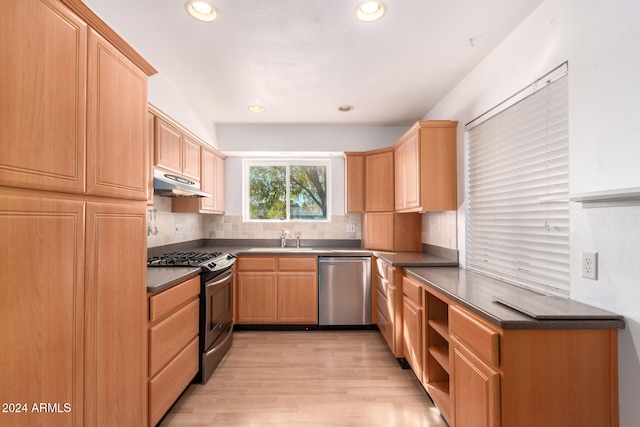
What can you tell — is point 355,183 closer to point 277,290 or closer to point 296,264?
point 296,264

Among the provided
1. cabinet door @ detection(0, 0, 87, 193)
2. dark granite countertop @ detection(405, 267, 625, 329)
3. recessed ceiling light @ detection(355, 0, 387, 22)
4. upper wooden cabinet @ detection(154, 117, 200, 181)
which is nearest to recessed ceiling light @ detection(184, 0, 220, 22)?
cabinet door @ detection(0, 0, 87, 193)

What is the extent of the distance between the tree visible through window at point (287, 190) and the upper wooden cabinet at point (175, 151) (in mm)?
1197

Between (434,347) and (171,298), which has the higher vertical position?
(171,298)

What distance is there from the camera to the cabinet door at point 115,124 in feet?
4.35

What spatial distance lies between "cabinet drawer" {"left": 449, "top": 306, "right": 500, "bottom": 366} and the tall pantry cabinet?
68.5 inches

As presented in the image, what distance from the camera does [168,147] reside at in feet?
8.57

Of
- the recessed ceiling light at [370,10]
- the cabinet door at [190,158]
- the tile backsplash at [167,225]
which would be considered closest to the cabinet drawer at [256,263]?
the tile backsplash at [167,225]

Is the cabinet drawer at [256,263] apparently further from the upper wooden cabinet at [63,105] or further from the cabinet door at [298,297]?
the upper wooden cabinet at [63,105]

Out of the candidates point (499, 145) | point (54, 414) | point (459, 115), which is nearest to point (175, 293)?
point (54, 414)

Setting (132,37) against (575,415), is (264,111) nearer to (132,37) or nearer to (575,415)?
(132,37)

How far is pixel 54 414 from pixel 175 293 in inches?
36.6

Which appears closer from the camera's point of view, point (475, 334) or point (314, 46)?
point (475, 334)

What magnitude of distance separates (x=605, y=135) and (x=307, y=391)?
241cm

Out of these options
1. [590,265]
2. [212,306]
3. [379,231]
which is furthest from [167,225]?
[590,265]
